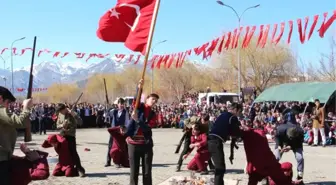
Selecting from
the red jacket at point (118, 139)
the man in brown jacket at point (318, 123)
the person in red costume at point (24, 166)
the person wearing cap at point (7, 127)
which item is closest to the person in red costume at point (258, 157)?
the person in red costume at point (24, 166)

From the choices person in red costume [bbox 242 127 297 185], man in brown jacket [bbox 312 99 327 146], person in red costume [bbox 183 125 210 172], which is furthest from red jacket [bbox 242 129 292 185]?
man in brown jacket [bbox 312 99 327 146]

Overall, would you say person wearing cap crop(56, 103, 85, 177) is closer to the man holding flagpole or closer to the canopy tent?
the man holding flagpole

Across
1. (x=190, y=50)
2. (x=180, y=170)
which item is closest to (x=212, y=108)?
(x=190, y=50)

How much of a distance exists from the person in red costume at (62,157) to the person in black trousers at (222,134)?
3769 mm

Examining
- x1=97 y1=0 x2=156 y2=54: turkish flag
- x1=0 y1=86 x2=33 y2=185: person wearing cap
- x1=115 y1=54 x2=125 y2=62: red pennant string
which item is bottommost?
x1=0 y1=86 x2=33 y2=185: person wearing cap

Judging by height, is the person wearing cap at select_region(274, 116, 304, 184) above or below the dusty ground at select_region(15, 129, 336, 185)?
above

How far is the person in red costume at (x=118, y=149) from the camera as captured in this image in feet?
39.3

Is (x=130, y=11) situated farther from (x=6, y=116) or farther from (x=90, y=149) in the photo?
(x=90, y=149)

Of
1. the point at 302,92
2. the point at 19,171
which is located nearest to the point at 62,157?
the point at 19,171

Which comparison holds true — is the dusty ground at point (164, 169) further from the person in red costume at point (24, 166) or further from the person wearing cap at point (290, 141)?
the person in red costume at point (24, 166)

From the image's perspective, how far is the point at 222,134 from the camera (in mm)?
8164

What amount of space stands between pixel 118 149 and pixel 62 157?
5.31 ft

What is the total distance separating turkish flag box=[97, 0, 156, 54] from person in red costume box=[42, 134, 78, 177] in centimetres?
346

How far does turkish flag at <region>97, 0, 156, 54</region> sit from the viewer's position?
809 cm
